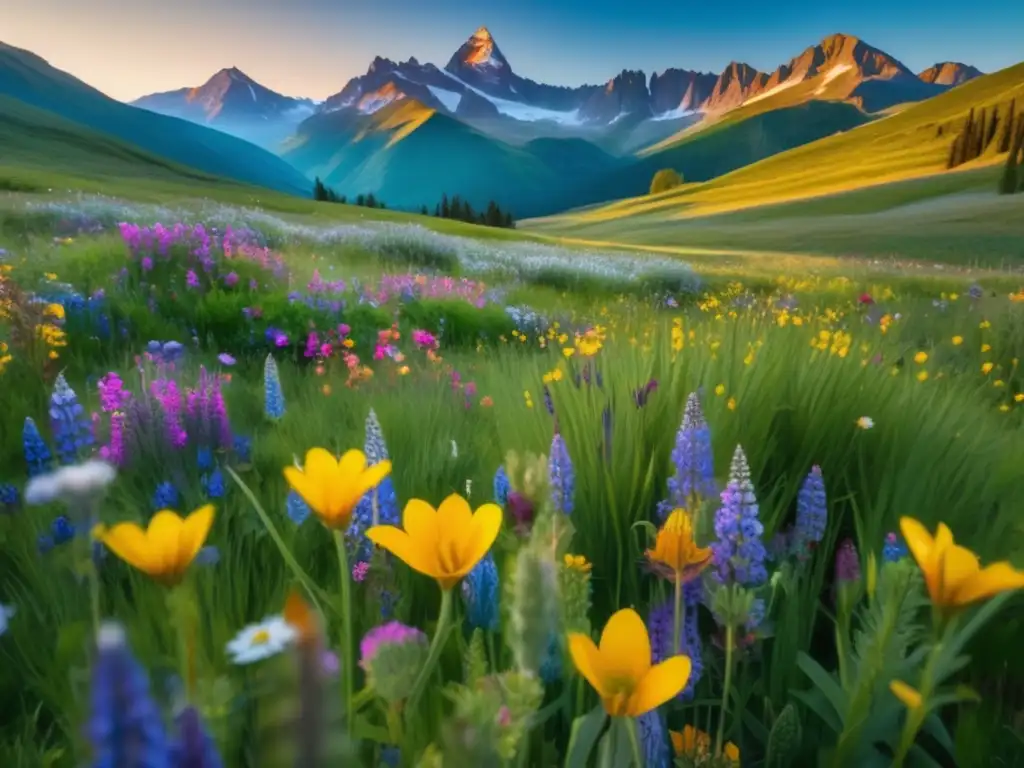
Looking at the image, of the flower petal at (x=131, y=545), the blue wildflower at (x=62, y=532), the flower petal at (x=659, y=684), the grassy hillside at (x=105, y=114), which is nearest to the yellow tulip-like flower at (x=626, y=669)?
the flower petal at (x=659, y=684)

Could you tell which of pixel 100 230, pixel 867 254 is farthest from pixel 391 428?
pixel 867 254

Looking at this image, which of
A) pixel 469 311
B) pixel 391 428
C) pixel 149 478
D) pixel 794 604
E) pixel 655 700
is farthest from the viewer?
pixel 469 311

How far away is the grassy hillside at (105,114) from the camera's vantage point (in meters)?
68.0

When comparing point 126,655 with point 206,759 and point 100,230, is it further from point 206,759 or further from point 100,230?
point 100,230

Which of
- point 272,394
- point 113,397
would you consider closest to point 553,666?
point 272,394

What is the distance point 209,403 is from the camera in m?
1.84

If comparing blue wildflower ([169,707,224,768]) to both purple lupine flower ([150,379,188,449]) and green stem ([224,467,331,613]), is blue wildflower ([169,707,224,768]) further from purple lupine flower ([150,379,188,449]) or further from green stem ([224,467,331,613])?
purple lupine flower ([150,379,188,449])

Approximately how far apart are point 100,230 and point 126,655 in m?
9.08

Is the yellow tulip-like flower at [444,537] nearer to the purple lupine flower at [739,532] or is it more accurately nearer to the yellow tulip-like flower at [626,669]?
the yellow tulip-like flower at [626,669]

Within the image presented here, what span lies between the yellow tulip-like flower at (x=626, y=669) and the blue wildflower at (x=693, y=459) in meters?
0.49

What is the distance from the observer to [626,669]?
536 mm

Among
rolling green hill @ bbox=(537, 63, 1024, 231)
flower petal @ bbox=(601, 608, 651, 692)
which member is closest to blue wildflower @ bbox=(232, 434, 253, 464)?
flower petal @ bbox=(601, 608, 651, 692)

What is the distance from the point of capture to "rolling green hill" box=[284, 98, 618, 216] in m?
148

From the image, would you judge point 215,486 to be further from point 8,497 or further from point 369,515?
point 369,515
